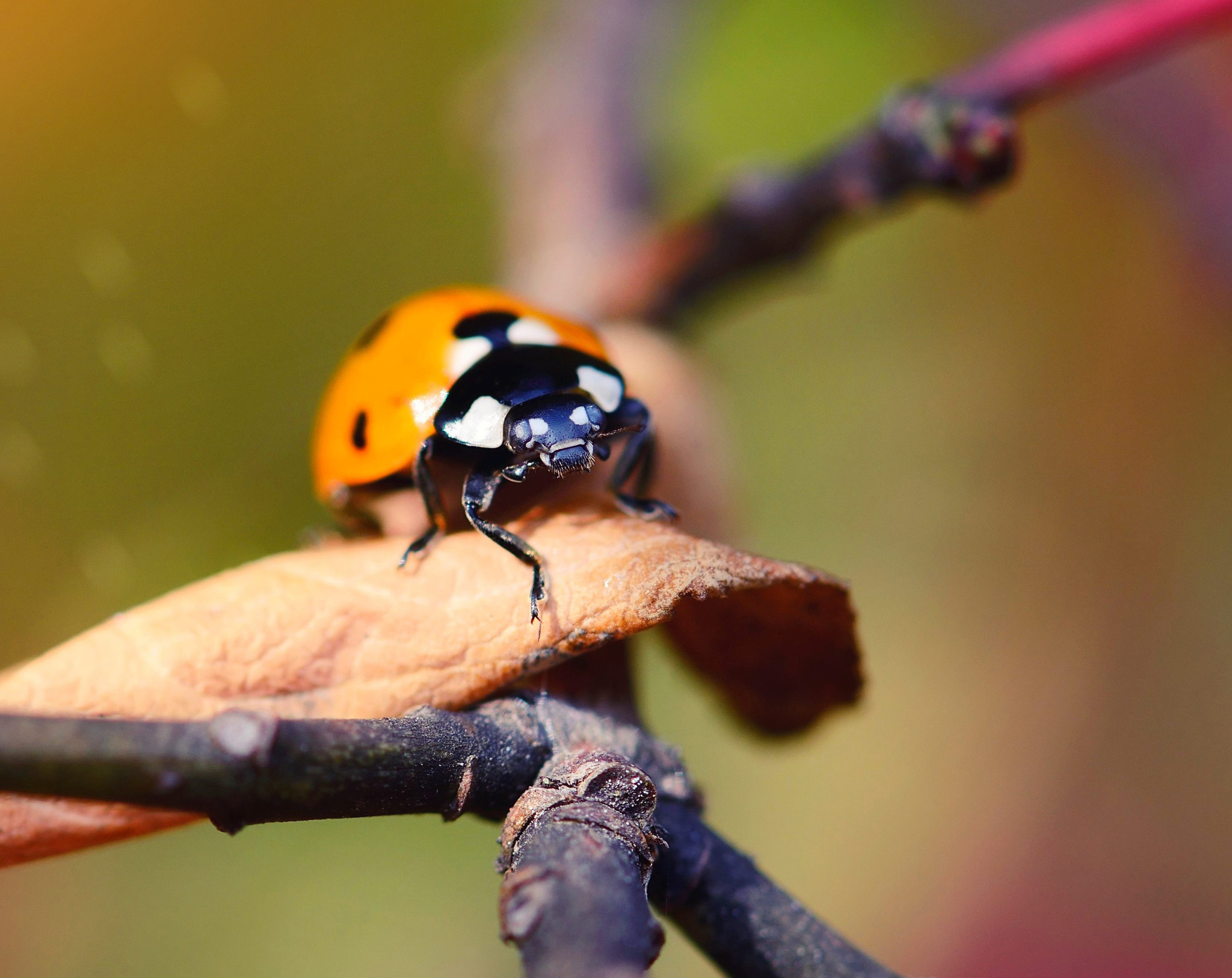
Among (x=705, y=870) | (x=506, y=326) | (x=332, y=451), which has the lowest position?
(x=705, y=870)

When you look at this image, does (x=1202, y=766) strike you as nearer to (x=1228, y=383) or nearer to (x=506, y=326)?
(x=1228, y=383)

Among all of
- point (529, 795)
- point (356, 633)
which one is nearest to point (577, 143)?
point (356, 633)

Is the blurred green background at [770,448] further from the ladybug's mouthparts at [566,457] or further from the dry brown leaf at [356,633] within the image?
the dry brown leaf at [356,633]

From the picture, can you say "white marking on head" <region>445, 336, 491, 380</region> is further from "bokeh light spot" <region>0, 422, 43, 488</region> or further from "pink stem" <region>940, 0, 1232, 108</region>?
"bokeh light spot" <region>0, 422, 43, 488</region>

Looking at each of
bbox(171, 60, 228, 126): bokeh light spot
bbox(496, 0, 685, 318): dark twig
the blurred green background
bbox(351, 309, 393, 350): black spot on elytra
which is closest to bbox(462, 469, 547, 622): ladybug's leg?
bbox(351, 309, 393, 350): black spot on elytra

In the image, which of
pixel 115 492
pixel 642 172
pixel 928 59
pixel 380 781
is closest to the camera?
pixel 380 781

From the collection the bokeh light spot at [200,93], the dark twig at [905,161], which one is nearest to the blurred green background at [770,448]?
the bokeh light spot at [200,93]

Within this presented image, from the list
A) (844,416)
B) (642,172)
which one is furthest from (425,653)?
(844,416)
